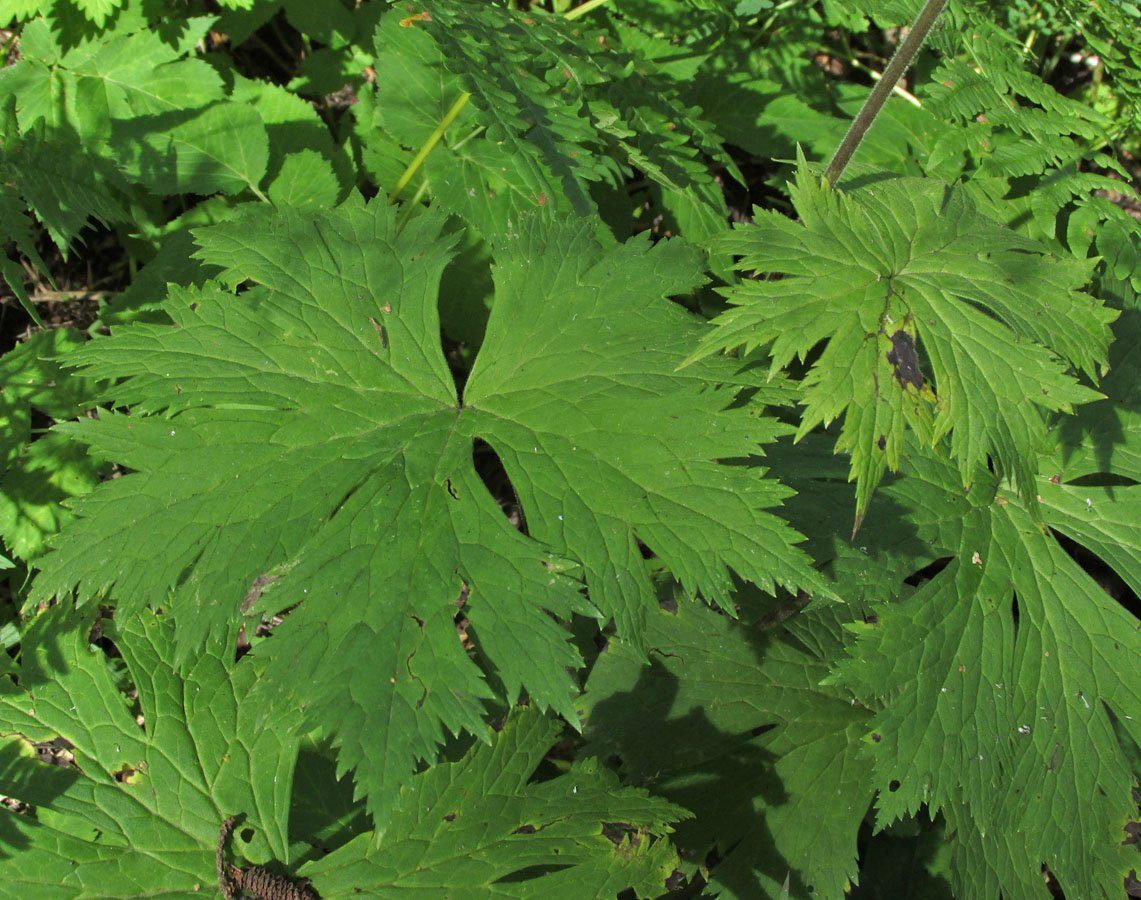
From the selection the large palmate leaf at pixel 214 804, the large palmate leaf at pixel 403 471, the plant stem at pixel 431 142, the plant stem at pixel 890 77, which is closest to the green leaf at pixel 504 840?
the large palmate leaf at pixel 214 804

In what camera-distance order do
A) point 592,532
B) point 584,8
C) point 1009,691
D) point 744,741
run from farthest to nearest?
point 584,8 < point 744,741 < point 1009,691 < point 592,532

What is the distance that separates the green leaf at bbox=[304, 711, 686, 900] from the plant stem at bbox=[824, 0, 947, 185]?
1.50 m

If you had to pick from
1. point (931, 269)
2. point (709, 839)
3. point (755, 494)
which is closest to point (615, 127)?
point (931, 269)

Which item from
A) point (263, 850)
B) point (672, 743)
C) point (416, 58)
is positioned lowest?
point (263, 850)

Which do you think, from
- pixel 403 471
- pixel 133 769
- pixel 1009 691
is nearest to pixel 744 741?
pixel 1009 691

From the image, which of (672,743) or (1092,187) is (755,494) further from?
(1092,187)

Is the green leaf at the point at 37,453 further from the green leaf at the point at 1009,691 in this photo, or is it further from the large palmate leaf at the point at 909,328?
the green leaf at the point at 1009,691

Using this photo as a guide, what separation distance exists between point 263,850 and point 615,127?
2.01 metres

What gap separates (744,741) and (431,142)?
6.81 ft

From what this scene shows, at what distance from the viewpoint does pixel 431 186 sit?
2650 mm

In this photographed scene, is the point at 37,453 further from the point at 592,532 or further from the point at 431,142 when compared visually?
the point at 592,532

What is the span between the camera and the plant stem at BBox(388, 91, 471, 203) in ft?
9.00

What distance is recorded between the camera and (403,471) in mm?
1887

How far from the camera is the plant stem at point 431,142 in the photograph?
274 cm
